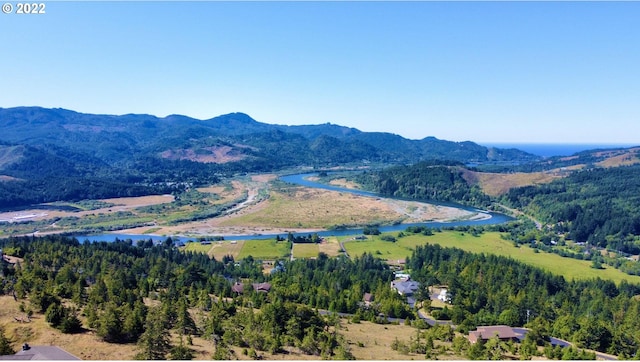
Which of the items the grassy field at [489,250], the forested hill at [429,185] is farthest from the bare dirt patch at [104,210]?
the forested hill at [429,185]

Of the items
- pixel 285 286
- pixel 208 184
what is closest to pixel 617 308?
pixel 285 286

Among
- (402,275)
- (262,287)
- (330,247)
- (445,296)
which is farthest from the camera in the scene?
(330,247)

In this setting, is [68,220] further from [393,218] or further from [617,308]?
[617,308]

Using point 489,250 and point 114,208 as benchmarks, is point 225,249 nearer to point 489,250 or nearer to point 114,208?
point 489,250

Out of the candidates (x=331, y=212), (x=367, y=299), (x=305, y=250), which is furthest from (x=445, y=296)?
(x=331, y=212)

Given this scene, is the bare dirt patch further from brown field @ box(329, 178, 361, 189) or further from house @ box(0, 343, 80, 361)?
house @ box(0, 343, 80, 361)

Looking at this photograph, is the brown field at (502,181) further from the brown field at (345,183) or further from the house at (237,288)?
the house at (237,288)

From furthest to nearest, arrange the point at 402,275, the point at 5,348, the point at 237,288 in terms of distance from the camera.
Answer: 1. the point at 402,275
2. the point at 237,288
3. the point at 5,348
